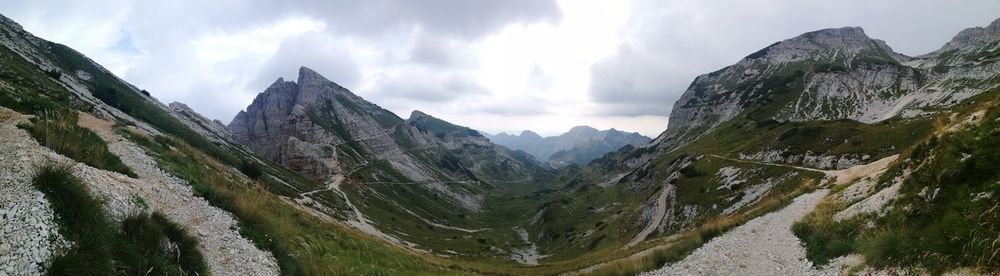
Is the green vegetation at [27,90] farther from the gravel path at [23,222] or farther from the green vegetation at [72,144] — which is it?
the gravel path at [23,222]

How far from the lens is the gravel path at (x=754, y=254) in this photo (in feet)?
59.6

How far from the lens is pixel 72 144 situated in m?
15.6

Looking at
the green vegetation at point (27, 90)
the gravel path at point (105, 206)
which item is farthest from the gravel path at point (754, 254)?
the green vegetation at point (27, 90)

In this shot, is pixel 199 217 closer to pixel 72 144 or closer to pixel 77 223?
pixel 72 144

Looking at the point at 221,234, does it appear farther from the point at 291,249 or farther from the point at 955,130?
the point at 955,130

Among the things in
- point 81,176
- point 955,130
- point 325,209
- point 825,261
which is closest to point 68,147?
point 81,176

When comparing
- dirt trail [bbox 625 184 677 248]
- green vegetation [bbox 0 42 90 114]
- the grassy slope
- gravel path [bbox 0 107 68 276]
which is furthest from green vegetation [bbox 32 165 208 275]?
dirt trail [bbox 625 184 677 248]

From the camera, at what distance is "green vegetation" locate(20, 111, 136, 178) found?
1477 centimetres

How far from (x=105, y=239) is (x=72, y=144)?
27.0ft

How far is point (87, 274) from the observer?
906cm

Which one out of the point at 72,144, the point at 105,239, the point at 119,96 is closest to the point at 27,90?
the point at 72,144

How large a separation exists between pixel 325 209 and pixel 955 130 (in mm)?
100491

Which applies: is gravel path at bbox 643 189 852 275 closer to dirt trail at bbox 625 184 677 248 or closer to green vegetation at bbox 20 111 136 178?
green vegetation at bbox 20 111 136 178

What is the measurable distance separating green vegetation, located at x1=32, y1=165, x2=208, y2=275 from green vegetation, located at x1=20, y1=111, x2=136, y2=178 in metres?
4.25
